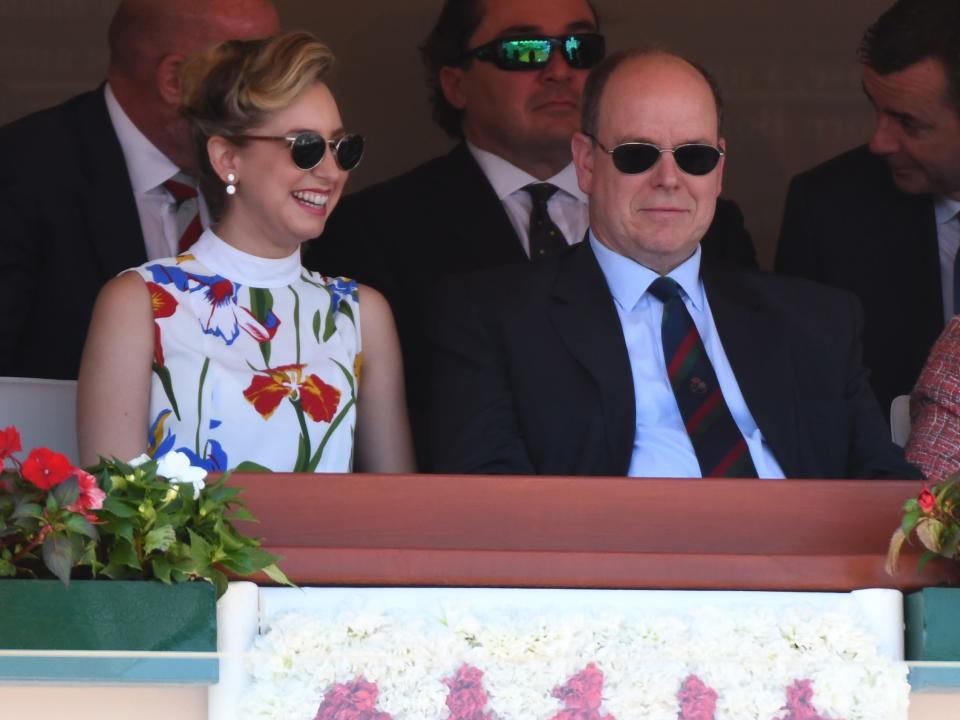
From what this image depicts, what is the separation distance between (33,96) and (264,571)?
3.65m

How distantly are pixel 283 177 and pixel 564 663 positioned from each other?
52.1 inches

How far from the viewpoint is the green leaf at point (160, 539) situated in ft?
7.52

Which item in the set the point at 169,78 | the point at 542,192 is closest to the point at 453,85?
the point at 542,192

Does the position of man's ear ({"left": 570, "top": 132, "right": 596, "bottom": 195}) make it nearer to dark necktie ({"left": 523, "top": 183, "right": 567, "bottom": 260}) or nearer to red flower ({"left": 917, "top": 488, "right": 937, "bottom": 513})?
dark necktie ({"left": 523, "top": 183, "right": 567, "bottom": 260})

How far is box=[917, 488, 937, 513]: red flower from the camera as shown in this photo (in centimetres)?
241

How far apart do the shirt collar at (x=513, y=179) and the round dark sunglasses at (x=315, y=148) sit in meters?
1.08

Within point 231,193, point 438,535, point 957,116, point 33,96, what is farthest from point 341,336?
point 33,96

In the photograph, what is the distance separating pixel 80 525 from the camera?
225 cm

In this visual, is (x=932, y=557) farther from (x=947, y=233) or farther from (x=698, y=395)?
(x=947, y=233)

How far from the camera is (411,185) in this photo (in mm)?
4340

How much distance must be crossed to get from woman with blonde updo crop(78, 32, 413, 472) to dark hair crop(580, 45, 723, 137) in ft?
1.62

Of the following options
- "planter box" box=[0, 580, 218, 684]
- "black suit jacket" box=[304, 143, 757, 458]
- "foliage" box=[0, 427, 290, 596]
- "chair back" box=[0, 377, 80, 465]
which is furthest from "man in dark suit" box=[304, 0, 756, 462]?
"planter box" box=[0, 580, 218, 684]

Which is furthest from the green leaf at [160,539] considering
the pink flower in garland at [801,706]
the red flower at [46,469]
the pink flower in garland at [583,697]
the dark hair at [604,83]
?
the dark hair at [604,83]

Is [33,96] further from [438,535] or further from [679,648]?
[679,648]
